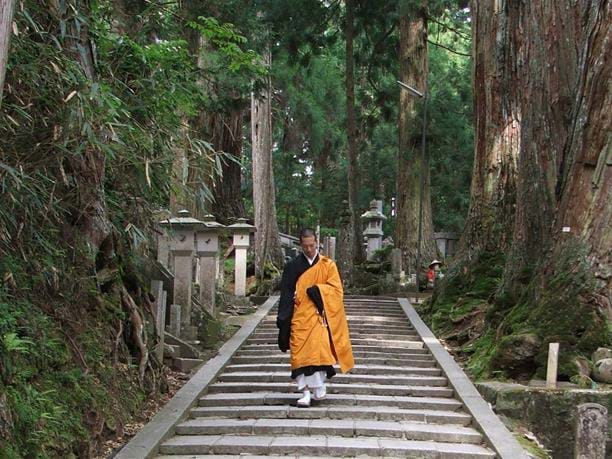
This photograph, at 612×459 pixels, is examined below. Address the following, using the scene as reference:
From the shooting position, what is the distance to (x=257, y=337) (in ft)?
33.2

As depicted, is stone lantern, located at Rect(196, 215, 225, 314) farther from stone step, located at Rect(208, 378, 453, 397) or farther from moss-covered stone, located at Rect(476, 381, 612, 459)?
moss-covered stone, located at Rect(476, 381, 612, 459)

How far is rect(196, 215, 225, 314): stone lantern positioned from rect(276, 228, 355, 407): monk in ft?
15.1

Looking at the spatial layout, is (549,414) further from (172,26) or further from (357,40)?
(357,40)

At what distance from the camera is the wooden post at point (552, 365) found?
6.46m

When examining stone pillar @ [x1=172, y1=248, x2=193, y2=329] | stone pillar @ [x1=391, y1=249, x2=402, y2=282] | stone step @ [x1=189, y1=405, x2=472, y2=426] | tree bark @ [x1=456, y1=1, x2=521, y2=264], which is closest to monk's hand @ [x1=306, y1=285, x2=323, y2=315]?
stone step @ [x1=189, y1=405, x2=472, y2=426]

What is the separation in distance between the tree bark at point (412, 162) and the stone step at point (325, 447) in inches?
448

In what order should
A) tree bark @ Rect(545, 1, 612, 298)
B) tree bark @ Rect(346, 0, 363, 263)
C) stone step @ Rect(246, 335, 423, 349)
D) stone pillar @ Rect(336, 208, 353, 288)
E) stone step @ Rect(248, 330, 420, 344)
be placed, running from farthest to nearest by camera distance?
tree bark @ Rect(346, 0, 363, 263) < stone pillar @ Rect(336, 208, 353, 288) < stone step @ Rect(248, 330, 420, 344) < stone step @ Rect(246, 335, 423, 349) < tree bark @ Rect(545, 1, 612, 298)

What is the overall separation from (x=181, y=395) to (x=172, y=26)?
4.05 metres

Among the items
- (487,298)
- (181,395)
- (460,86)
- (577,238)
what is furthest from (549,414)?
(460,86)

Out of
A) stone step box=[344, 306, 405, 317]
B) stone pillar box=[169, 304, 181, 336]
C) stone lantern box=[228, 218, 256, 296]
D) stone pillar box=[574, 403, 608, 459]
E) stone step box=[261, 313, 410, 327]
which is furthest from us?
stone lantern box=[228, 218, 256, 296]

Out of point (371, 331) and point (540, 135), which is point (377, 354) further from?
point (540, 135)

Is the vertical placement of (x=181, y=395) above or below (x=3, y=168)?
below

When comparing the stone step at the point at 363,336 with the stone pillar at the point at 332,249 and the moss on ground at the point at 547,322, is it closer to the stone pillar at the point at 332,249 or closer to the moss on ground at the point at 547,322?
the moss on ground at the point at 547,322

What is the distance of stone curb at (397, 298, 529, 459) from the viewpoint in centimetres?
536
